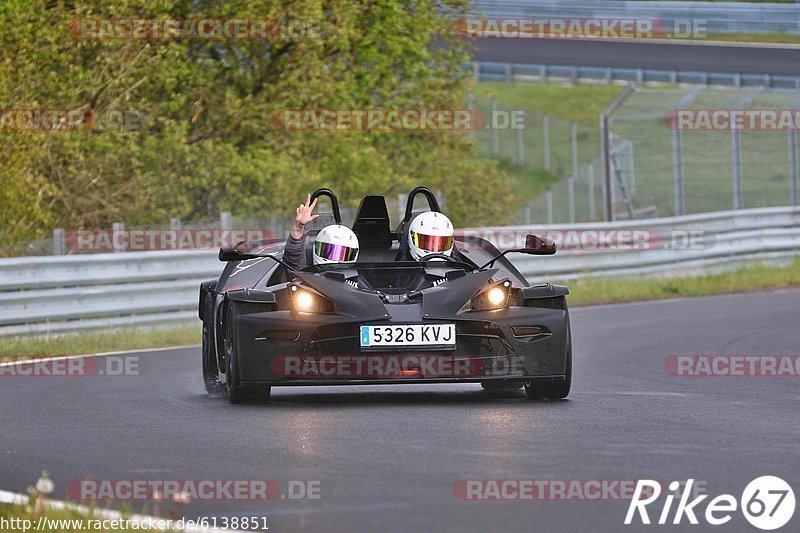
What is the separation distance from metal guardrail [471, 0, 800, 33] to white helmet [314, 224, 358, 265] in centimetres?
3267

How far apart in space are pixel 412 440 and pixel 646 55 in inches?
Answer: 1433

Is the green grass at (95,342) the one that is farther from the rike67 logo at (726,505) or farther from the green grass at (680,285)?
the rike67 logo at (726,505)

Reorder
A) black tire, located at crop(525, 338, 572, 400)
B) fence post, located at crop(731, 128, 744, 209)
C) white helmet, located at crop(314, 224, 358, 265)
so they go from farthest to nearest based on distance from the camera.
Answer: fence post, located at crop(731, 128, 744, 209)
white helmet, located at crop(314, 224, 358, 265)
black tire, located at crop(525, 338, 572, 400)

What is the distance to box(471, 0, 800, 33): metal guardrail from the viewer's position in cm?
4300

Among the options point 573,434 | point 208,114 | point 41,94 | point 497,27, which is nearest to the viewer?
point 573,434

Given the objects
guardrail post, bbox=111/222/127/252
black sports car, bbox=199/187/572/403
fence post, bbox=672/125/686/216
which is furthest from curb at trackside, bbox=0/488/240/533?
fence post, bbox=672/125/686/216

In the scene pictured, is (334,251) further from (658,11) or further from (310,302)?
(658,11)

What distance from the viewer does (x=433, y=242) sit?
36.1ft

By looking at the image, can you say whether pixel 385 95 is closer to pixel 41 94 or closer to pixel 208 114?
pixel 208 114

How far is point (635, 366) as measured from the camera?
13.0m

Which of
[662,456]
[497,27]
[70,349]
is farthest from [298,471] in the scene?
[497,27]

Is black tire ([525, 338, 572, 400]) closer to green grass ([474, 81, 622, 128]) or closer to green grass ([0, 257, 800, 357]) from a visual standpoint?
green grass ([0, 257, 800, 357])

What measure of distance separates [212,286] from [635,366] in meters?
3.38

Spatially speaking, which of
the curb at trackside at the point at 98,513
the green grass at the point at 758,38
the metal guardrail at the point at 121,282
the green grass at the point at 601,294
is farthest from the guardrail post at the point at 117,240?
the green grass at the point at 758,38
